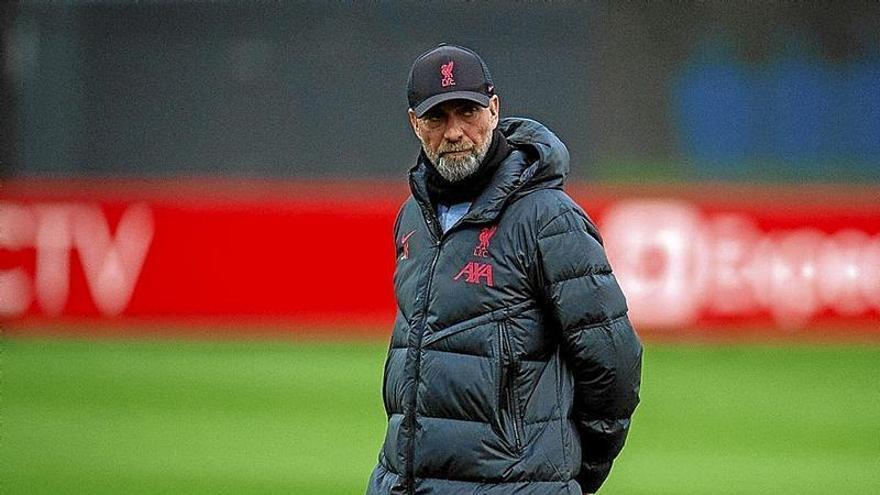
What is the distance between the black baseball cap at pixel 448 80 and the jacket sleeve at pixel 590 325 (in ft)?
1.18

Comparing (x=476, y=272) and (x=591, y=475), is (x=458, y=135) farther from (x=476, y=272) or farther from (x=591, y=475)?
(x=591, y=475)

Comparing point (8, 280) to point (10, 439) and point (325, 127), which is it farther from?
point (325, 127)

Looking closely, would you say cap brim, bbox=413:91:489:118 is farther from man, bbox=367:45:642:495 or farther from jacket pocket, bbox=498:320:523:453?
jacket pocket, bbox=498:320:523:453

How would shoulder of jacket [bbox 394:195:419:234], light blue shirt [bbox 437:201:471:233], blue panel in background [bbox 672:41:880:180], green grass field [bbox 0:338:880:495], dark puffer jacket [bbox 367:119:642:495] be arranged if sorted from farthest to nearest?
blue panel in background [bbox 672:41:880:180]
green grass field [bbox 0:338:880:495]
shoulder of jacket [bbox 394:195:419:234]
light blue shirt [bbox 437:201:471:233]
dark puffer jacket [bbox 367:119:642:495]

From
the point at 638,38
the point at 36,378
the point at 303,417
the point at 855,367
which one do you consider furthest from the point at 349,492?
the point at 638,38

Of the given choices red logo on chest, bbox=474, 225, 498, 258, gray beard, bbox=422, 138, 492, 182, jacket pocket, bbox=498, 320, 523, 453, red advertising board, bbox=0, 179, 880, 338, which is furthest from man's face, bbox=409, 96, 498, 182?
red advertising board, bbox=0, 179, 880, 338

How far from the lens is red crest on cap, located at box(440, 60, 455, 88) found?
359 cm

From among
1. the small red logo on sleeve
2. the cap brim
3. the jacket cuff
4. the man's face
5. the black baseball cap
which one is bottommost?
the jacket cuff

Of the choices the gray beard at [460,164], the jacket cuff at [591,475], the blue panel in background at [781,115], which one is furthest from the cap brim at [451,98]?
the blue panel in background at [781,115]

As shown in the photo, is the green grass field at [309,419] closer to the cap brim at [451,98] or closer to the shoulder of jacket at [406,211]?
the shoulder of jacket at [406,211]

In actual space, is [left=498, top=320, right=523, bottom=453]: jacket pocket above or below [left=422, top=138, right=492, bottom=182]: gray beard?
below

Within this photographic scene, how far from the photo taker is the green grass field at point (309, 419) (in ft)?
27.9

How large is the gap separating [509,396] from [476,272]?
300 mm

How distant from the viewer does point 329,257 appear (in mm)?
13000
